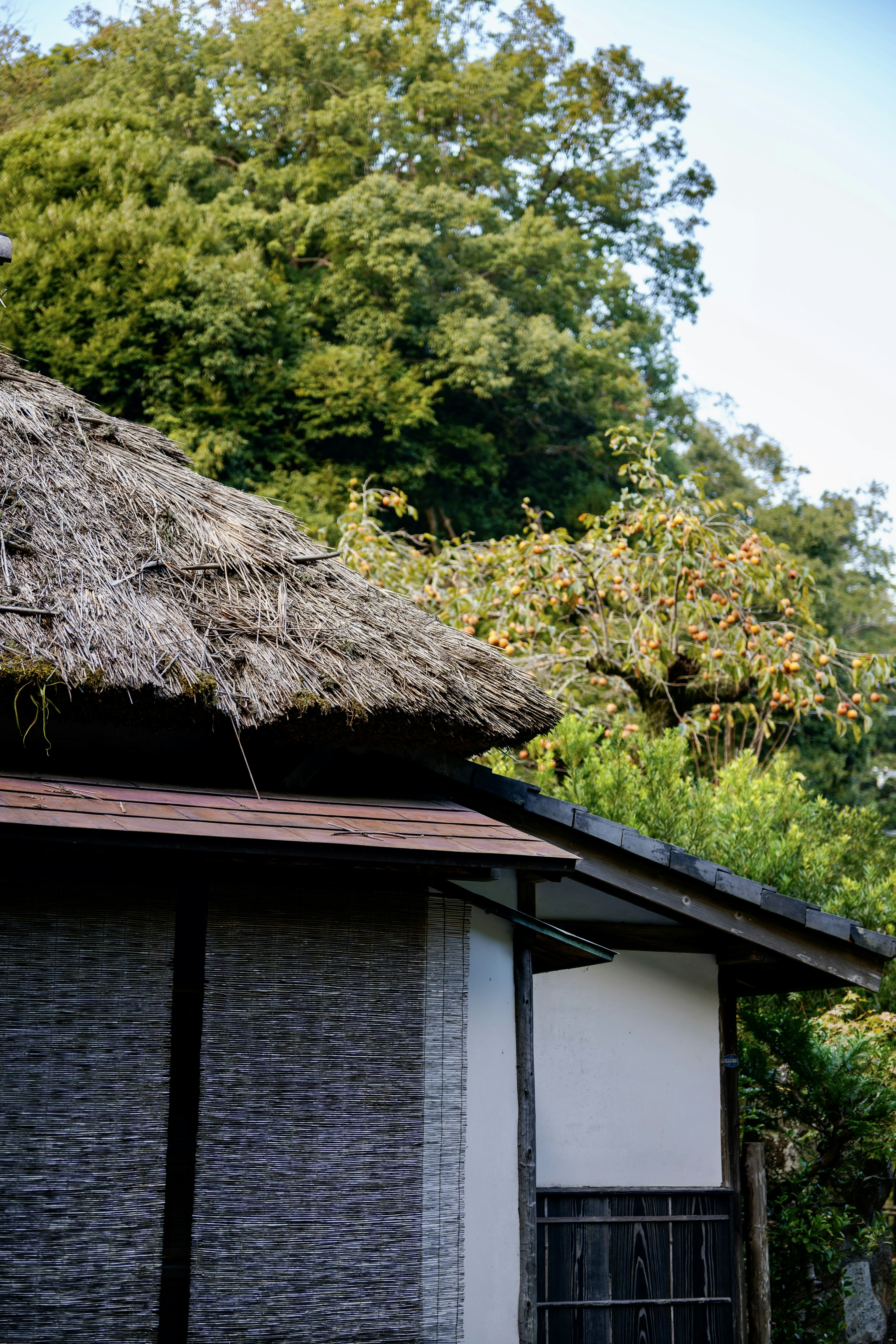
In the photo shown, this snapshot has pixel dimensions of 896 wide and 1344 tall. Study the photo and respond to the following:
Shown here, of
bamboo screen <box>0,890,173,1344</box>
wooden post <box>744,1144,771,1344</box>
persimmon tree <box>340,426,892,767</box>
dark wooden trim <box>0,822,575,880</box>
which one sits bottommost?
wooden post <box>744,1144,771,1344</box>

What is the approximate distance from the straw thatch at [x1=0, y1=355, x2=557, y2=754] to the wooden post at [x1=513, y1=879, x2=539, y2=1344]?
0.94m

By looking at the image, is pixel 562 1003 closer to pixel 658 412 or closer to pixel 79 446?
pixel 79 446

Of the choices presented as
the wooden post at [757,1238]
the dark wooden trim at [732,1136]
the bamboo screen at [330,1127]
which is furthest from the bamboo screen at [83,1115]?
the wooden post at [757,1238]

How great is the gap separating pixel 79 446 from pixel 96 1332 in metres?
3.56

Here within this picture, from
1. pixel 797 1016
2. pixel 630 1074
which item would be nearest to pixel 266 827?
pixel 630 1074

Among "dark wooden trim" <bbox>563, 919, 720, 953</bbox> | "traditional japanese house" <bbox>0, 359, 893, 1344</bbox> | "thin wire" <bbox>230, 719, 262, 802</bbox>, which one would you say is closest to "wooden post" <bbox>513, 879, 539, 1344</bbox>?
"traditional japanese house" <bbox>0, 359, 893, 1344</bbox>

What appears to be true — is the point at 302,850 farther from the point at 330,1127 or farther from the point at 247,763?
the point at 330,1127

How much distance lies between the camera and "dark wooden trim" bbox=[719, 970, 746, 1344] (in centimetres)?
511

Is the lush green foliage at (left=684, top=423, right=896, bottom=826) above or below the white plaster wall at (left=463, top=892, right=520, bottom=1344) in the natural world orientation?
above

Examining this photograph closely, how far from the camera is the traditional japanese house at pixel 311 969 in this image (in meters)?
3.67

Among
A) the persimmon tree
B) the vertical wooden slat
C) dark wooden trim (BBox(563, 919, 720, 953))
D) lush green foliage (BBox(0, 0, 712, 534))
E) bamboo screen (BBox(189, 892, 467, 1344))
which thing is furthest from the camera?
lush green foliage (BBox(0, 0, 712, 534))

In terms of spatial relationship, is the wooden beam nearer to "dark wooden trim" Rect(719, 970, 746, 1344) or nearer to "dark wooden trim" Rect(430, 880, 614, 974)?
"dark wooden trim" Rect(430, 880, 614, 974)

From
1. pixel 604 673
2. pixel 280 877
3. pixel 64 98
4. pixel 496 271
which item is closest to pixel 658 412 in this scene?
pixel 496 271

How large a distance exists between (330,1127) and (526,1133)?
845mm
